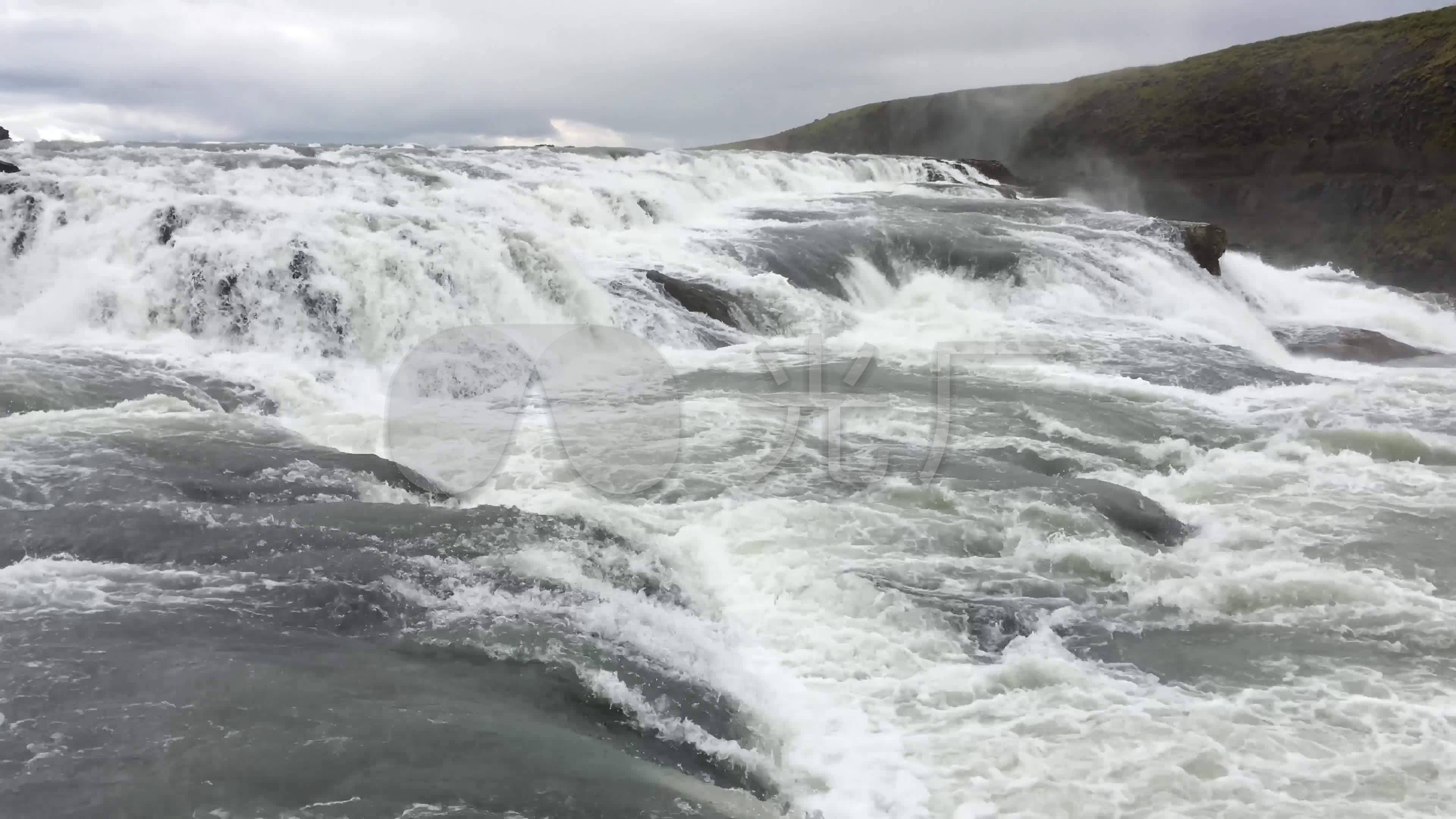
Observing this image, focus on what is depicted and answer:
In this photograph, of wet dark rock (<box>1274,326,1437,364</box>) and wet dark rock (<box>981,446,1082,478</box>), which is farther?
wet dark rock (<box>1274,326,1437,364</box>)

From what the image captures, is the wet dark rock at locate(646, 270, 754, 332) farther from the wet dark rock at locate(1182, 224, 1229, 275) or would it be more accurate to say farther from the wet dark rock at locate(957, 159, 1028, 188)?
the wet dark rock at locate(957, 159, 1028, 188)

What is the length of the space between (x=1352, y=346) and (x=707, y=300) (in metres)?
10.4

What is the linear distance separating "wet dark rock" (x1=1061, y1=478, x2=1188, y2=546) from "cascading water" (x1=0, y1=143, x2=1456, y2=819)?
1.5 inches

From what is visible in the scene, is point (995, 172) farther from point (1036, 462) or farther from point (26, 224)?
point (26, 224)

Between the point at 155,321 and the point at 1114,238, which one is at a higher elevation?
the point at 1114,238

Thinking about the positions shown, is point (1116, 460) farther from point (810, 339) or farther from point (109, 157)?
point (109, 157)

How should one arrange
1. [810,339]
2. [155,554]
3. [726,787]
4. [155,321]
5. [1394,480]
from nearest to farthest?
[726,787] < [155,554] < [1394,480] < [155,321] < [810,339]

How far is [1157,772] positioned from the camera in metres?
4.12

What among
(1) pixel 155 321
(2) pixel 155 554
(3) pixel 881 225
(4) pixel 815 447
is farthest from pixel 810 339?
(2) pixel 155 554

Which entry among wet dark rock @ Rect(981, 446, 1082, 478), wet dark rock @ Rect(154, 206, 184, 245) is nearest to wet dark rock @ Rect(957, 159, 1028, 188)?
wet dark rock @ Rect(981, 446, 1082, 478)

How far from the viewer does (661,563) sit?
19.2ft

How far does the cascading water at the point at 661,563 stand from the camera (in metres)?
3.88

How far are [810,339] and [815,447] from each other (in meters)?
4.71

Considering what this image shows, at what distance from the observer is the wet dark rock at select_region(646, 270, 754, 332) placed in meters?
12.8
